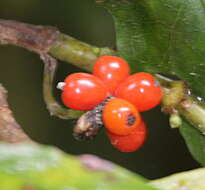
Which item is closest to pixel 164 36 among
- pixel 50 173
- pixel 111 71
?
pixel 111 71

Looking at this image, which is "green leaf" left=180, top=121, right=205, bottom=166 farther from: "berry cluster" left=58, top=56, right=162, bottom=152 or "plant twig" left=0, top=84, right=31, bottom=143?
"plant twig" left=0, top=84, right=31, bottom=143

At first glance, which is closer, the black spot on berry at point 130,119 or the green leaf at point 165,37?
the black spot on berry at point 130,119

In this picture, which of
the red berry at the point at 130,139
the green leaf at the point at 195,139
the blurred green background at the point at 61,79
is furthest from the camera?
the blurred green background at the point at 61,79

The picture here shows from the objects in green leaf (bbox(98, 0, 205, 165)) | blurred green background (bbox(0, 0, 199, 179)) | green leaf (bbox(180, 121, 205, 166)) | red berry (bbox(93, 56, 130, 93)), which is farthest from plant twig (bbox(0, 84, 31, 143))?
blurred green background (bbox(0, 0, 199, 179))

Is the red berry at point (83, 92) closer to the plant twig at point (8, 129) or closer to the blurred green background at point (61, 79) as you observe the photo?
the plant twig at point (8, 129)

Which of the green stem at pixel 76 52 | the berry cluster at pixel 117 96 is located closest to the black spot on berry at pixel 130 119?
the berry cluster at pixel 117 96

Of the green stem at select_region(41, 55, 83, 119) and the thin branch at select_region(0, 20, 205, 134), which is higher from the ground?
the thin branch at select_region(0, 20, 205, 134)

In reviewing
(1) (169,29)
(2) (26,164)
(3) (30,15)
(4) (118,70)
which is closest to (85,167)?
(2) (26,164)
